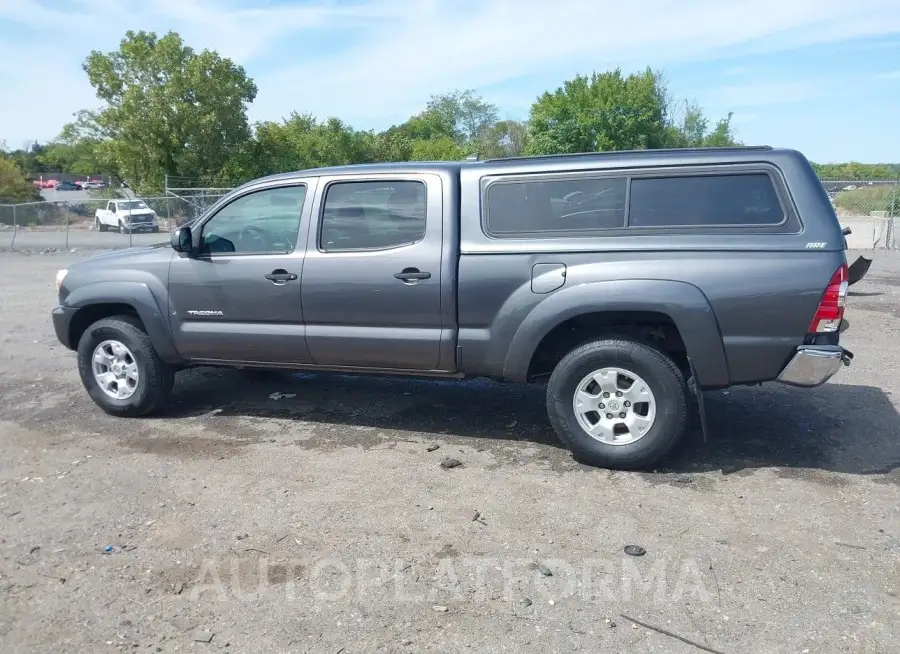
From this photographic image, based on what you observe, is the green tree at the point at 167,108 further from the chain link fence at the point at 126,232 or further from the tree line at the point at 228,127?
the chain link fence at the point at 126,232

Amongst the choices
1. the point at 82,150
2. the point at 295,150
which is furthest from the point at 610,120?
the point at 82,150

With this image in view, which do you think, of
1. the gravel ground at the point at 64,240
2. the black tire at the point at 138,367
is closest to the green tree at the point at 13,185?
the gravel ground at the point at 64,240

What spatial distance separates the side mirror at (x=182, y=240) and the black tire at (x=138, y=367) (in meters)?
0.81

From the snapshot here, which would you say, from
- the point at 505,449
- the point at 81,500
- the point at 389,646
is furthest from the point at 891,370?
the point at 81,500

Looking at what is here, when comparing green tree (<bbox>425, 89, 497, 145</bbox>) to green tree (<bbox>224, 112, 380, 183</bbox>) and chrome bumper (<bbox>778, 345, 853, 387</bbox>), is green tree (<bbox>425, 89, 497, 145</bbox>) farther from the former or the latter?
chrome bumper (<bbox>778, 345, 853, 387</bbox>)

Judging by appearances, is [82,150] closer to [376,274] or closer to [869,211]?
[869,211]

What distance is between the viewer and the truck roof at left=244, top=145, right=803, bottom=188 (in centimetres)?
491

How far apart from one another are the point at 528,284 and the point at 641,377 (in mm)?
921

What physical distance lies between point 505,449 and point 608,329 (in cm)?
111

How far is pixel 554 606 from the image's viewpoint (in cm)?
354

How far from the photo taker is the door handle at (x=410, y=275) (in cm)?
534

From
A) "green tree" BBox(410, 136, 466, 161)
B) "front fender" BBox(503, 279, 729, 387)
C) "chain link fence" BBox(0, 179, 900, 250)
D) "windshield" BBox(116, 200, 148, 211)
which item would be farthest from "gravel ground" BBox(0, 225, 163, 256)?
"green tree" BBox(410, 136, 466, 161)

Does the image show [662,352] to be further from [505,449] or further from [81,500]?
[81,500]

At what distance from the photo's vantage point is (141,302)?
6137 mm
